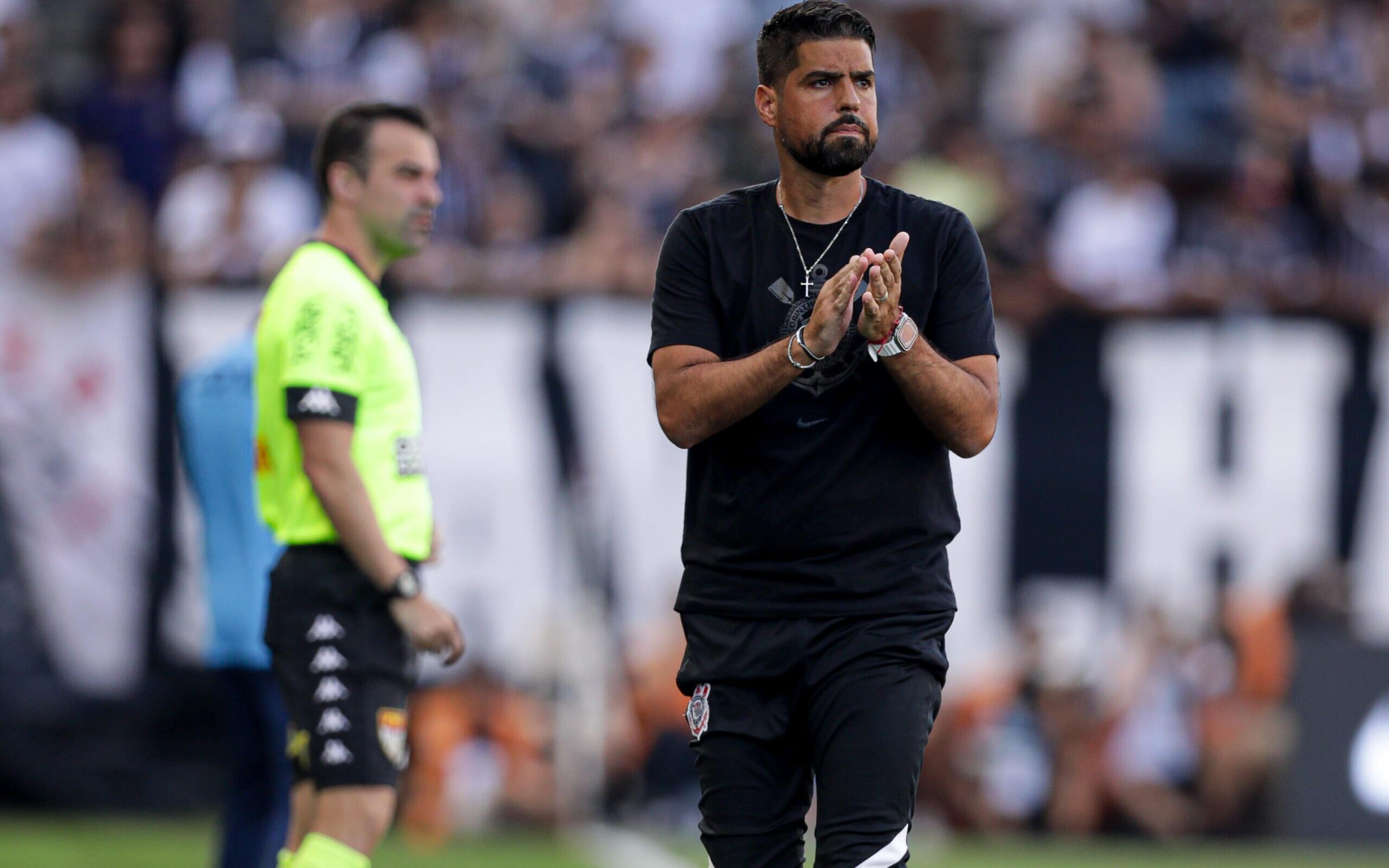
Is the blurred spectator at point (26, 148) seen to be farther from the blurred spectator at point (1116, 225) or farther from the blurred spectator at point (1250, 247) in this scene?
the blurred spectator at point (1250, 247)

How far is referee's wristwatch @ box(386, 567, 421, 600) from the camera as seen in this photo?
181 inches

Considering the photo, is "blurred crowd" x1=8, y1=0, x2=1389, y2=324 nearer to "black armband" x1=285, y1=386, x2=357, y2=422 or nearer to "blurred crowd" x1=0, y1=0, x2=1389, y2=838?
"blurred crowd" x1=0, y1=0, x2=1389, y2=838

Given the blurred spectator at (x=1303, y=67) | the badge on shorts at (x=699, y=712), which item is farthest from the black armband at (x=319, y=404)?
the blurred spectator at (x=1303, y=67)

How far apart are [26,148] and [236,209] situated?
1.46 m

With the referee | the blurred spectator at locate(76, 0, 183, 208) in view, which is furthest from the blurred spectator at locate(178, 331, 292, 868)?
the blurred spectator at locate(76, 0, 183, 208)

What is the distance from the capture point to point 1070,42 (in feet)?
40.1

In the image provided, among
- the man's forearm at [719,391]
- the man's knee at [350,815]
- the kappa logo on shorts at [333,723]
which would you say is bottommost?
the man's knee at [350,815]

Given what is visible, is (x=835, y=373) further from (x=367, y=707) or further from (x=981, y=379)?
(x=367, y=707)

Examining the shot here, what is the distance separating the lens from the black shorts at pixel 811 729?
391cm

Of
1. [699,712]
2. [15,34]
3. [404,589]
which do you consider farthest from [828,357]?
[15,34]

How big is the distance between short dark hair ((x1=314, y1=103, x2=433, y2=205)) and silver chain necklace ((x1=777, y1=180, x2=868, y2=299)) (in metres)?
1.43

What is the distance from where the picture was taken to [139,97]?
10.5m

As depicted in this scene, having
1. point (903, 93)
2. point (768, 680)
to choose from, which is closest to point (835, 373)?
point (768, 680)

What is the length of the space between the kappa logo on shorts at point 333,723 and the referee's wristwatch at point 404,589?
1.03 ft
